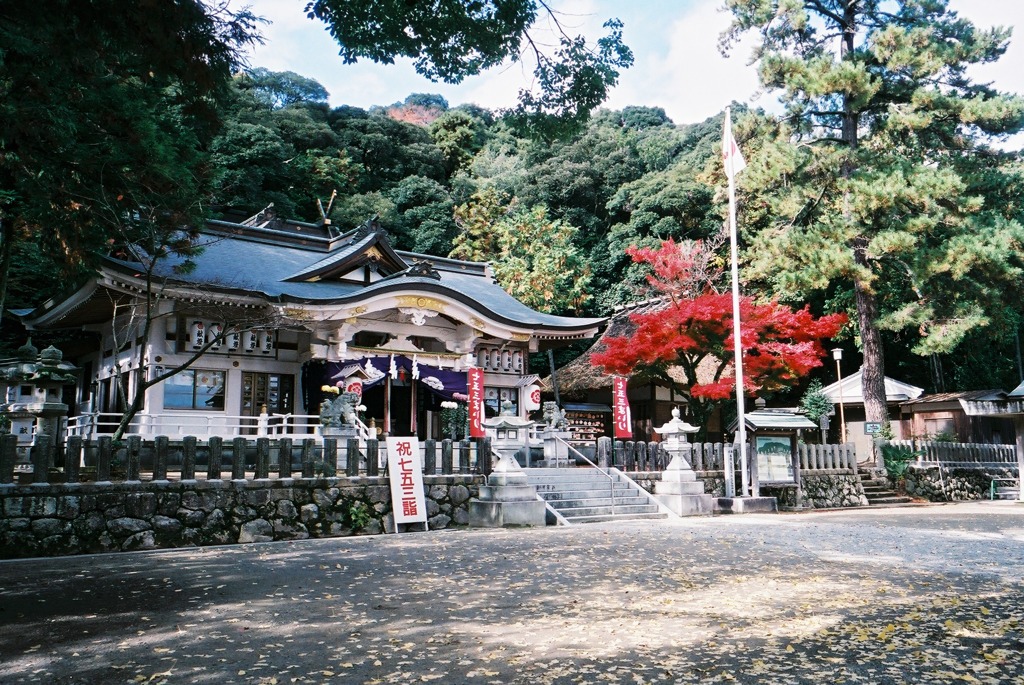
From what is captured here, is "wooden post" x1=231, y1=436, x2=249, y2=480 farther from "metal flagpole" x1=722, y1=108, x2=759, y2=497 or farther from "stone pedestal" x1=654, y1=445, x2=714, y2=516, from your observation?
"metal flagpole" x1=722, y1=108, x2=759, y2=497

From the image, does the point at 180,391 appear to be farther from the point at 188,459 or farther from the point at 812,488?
the point at 812,488

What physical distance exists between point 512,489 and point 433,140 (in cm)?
3274

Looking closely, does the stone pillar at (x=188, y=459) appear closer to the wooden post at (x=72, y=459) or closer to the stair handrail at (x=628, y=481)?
the wooden post at (x=72, y=459)

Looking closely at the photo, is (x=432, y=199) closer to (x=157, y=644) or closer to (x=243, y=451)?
(x=243, y=451)

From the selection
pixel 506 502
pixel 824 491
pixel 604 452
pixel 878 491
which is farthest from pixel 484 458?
pixel 878 491

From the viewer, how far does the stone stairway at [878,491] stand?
1852cm

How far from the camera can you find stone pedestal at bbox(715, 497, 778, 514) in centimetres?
1493

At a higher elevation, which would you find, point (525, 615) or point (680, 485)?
point (680, 485)

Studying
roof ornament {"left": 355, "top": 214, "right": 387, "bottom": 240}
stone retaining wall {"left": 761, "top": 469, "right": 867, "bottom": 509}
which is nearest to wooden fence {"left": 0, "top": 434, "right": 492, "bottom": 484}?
stone retaining wall {"left": 761, "top": 469, "right": 867, "bottom": 509}

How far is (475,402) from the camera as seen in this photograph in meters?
18.3

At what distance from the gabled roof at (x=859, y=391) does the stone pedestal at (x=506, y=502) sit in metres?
16.3

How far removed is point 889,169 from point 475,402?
1292cm

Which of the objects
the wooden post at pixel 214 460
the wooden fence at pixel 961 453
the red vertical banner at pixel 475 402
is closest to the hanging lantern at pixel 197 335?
the red vertical banner at pixel 475 402

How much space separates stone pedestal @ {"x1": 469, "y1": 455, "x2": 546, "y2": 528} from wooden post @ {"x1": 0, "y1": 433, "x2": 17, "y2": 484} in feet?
21.9
